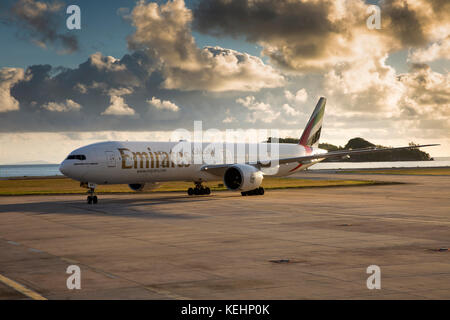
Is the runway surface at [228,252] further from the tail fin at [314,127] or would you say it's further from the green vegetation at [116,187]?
the tail fin at [314,127]

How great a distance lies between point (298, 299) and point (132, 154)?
25348 millimetres

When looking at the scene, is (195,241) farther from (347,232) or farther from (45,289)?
(45,289)

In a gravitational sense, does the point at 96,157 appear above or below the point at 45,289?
above

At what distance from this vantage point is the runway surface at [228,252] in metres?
9.87

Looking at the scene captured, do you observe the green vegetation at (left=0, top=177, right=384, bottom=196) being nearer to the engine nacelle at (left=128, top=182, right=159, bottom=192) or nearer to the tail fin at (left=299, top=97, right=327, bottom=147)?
the tail fin at (left=299, top=97, right=327, bottom=147)

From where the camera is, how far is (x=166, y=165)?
35031 millimetres

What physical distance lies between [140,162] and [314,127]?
774 inches

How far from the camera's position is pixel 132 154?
1307 inches

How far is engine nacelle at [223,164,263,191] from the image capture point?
112ft
